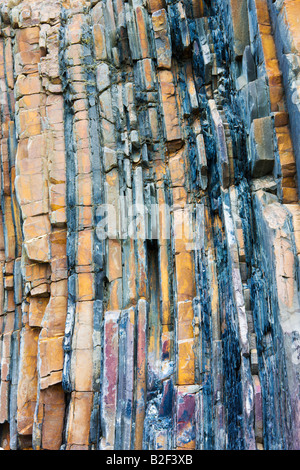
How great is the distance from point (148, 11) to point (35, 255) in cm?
617

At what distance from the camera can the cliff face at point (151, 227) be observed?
23.5ft

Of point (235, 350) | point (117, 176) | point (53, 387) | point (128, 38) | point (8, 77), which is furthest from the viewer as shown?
point (8, 77)

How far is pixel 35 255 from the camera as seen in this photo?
9305 mm

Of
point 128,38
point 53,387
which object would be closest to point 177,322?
point 53,387

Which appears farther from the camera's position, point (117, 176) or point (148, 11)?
point (148, 11)

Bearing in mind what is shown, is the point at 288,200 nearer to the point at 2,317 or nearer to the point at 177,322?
the point at 177,322

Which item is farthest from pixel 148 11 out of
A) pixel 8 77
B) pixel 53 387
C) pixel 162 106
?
pixel 53 387

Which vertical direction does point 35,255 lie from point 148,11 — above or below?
below

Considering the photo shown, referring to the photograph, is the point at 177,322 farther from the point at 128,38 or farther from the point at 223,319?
the point at 128,38

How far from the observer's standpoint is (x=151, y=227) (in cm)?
885

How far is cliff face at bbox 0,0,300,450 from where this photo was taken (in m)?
7.16

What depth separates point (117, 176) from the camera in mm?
9305

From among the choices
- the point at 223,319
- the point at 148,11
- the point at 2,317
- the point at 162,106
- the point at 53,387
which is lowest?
the point at 53,387

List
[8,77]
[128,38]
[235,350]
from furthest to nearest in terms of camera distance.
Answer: [8,77]
[128,38]
[235,350]
